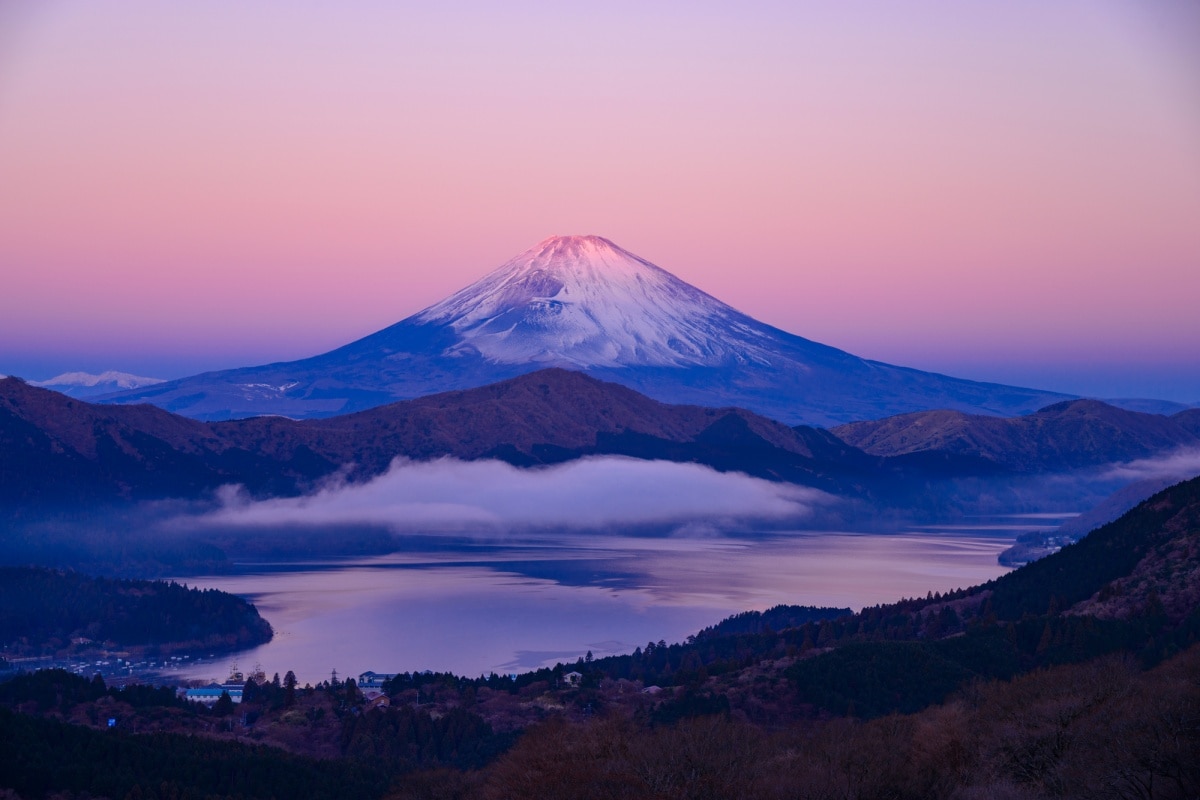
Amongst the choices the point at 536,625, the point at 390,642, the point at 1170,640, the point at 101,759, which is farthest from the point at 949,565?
the point at 101,759

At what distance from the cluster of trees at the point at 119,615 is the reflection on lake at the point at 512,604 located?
4744 mm

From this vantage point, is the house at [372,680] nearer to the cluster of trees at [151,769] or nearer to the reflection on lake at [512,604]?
the reflection on lake at [512,604]

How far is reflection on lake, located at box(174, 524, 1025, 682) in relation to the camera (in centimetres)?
11481

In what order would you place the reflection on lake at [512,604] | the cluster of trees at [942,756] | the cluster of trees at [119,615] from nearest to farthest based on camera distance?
the cluster of trees at [942,756], the reflection on lake at [512,604], the cluster of trees at [119,615]

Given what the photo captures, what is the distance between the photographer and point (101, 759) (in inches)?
2115

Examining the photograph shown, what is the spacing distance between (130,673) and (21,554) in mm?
83425

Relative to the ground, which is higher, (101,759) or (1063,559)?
(1063,559)

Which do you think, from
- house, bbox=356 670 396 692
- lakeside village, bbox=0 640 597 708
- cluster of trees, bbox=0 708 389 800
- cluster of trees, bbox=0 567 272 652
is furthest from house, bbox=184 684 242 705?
cluster of trees, bbox=0 567 272 652

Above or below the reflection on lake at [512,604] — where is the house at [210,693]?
below

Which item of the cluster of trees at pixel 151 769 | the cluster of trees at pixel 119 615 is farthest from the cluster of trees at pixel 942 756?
the cluster of trees at pixel 119 615

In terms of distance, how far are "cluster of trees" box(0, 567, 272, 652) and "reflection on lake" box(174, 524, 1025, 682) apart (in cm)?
474

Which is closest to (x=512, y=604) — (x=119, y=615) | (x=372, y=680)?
Result: (x=119, y=615)

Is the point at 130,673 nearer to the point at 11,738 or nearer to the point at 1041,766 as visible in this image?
the point at 11,738

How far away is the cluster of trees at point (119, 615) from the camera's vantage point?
125188 mm
